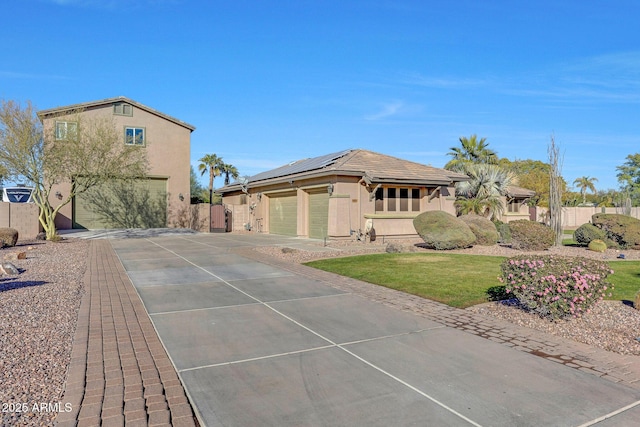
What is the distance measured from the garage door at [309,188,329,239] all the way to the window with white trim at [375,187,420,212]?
2.55 m

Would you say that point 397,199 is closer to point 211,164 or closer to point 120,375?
point 120,375

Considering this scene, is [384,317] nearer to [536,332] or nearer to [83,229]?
[536,332]

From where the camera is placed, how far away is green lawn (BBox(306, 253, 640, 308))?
8.70 metres

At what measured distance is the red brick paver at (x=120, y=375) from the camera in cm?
364

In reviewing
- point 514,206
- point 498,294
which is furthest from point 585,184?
point 498,294

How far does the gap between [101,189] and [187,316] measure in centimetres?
2505

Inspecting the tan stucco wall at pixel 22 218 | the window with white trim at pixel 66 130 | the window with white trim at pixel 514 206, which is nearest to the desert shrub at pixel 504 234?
the window with white trim at pixel 514 206

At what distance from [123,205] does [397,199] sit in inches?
740

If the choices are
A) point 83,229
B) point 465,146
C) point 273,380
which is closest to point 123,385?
point 273,380

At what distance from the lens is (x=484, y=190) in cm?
2552

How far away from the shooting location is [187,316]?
6906mm

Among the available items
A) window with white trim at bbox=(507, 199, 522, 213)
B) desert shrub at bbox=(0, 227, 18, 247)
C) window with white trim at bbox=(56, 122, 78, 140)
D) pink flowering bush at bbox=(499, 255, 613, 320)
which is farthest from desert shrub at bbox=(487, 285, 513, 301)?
window with white trim at bbox=(507, 199, 522, 213)

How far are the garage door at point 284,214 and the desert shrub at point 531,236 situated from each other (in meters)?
11.5

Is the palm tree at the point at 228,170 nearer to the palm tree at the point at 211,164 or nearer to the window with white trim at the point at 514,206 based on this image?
the palm tree at the point at 211,164
